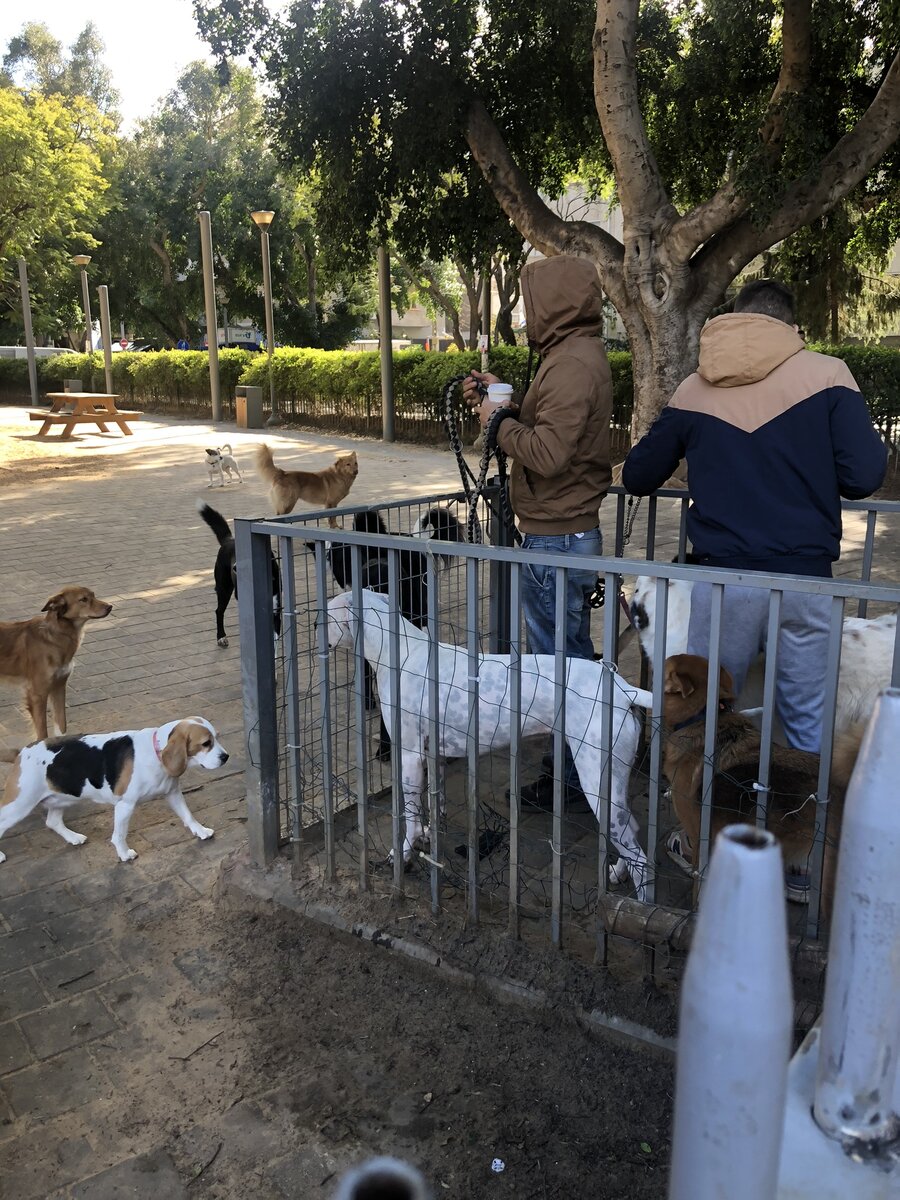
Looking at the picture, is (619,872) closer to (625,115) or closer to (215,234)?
(625,115)

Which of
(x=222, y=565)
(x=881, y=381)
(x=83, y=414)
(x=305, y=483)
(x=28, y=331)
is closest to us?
(x=222, y=565)

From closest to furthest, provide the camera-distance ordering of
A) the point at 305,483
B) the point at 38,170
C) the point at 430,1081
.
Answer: the point at 430,1081, the point at 305,483, the point at 38,170

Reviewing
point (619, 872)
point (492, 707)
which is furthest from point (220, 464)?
point (619, 872)

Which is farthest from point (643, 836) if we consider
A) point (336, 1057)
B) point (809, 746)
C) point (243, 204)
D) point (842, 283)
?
point (243, 204)

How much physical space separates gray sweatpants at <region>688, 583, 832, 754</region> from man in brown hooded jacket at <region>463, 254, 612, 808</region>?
1.88 feet

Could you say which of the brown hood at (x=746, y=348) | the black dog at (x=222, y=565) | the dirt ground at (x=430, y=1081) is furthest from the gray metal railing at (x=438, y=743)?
the black dog at (x=222, y=565)

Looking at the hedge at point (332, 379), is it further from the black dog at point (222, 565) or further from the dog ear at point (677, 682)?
the dog ear at point (677, 682)

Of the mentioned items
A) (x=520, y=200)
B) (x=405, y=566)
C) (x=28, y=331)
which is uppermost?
(x=520, y=200)

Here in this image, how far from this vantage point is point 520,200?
476 inches

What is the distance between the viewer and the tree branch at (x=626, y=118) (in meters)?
9.83

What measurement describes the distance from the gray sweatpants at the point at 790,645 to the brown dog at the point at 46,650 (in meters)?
3.15

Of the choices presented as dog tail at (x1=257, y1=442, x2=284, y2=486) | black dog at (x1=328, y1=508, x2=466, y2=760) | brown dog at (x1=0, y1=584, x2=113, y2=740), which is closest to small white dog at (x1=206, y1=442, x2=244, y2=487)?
dog tail at (x1=257, y1=442, x2=284, y2=486)

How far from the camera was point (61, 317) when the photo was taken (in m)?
43.7

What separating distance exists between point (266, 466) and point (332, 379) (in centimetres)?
1313
